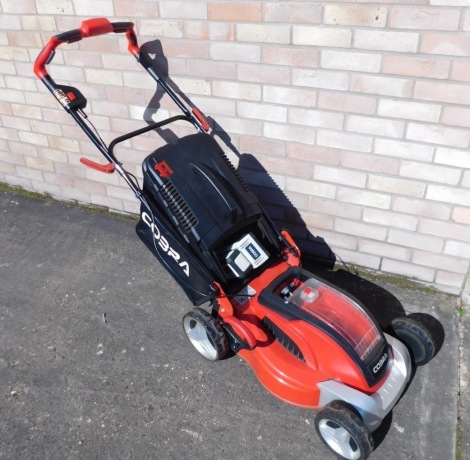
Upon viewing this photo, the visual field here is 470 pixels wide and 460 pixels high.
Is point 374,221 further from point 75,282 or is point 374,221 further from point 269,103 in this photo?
point 75,282

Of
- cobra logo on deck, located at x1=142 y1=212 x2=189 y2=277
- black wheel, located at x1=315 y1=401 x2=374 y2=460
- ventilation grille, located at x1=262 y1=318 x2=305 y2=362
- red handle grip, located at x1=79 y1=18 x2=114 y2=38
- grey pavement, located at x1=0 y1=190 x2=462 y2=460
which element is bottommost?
grey pavement, located at x1=0 y1=190 x2=462 y2=460

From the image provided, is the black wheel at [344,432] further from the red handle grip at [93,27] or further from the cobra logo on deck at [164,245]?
the red handle grip at [93,27]

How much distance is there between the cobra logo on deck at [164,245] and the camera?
2957 mm

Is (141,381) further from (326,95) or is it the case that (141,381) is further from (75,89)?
(326,95)

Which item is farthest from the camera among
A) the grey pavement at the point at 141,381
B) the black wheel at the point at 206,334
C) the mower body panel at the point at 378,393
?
the black wheel at the point at 206,334

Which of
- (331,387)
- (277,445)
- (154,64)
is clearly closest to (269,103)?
(154,64)

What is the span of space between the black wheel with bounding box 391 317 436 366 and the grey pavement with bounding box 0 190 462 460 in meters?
0.12

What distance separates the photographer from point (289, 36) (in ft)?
10.1

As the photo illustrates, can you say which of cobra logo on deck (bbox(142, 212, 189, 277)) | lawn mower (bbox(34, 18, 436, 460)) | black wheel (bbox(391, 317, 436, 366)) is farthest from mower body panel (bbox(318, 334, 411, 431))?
cobra logo on deck (bbox(142, 212, 189, 277))

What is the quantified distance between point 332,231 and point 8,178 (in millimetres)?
3076

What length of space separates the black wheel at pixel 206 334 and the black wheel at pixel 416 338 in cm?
93

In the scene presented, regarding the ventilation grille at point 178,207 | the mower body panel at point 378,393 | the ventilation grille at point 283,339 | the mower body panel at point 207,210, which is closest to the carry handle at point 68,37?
the mower body panel at point 207,210

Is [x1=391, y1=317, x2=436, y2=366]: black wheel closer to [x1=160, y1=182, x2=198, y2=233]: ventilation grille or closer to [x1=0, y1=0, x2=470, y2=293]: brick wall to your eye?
[x1=0, y1=0, x2=470, y2=293]: brick wall

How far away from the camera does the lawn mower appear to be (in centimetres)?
252
